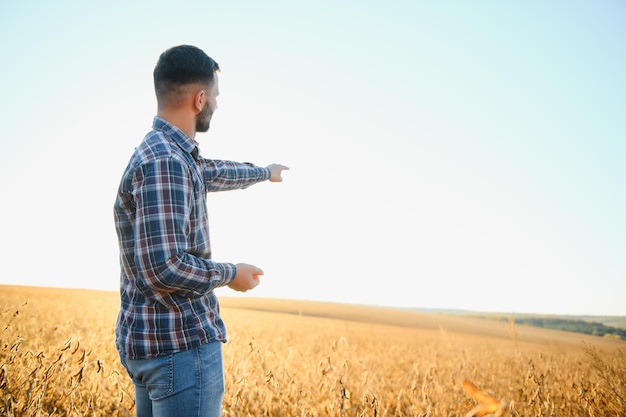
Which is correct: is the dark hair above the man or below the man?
above

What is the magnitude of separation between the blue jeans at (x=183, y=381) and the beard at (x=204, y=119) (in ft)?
3.29

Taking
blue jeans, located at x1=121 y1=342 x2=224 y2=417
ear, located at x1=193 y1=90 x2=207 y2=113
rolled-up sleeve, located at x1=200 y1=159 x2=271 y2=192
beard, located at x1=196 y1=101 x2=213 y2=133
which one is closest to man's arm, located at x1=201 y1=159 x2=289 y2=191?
rolled-up sleeve, located at x1=200 y1=159 x2=271 y2=192

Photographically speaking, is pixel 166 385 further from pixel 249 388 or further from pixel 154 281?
pixel 249 388

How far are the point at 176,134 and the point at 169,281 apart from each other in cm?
68

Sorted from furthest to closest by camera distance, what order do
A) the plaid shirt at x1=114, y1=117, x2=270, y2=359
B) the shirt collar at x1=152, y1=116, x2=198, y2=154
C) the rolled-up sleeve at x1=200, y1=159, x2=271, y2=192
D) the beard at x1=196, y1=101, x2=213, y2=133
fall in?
the rolled-up sleeve at x1=200, y1=159, x2=271, y2=192, the beard at x1=196, y1=101, x2=213, y2=133, the shirt collar at x1=152, y1=116, x2=198, y2=154, the plaid shirt at x1=114, y1=117, x2=270, y2=359

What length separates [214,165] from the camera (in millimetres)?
2299

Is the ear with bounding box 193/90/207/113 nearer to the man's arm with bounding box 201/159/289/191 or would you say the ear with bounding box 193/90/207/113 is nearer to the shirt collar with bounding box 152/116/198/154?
the shirt collar with bounding box 152/116/198/154

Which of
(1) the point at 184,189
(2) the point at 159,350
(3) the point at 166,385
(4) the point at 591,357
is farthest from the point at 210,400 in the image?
(4) the point at 591,357

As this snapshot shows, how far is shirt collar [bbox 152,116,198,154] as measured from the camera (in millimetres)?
1817

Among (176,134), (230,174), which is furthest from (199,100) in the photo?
(230,174)

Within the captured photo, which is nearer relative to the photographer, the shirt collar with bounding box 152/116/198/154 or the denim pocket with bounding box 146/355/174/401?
the denim pocket with bounding box 146/355/174/401

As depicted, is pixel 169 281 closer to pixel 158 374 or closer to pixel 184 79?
pixel 158 374


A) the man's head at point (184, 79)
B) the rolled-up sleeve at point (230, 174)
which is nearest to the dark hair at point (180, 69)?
the man's head at point (184, 79)

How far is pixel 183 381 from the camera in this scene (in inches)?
61.1
